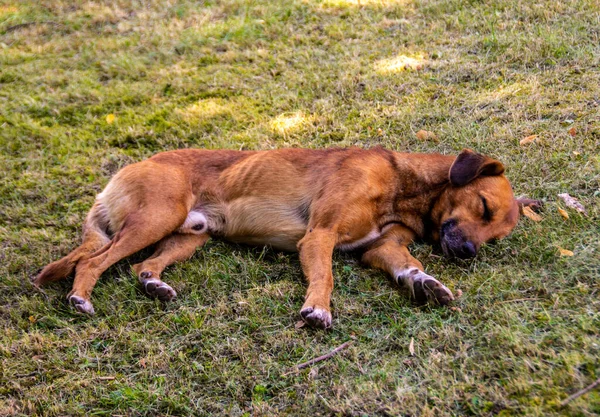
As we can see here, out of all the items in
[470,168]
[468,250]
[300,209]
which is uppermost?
[470,168]

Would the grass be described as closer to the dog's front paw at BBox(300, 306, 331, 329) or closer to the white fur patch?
the dog's front paw at BBox(300, 306, 331, 329)

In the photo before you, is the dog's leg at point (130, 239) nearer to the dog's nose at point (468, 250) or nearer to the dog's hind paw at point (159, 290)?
the dog's hind paw at point (159, 290)

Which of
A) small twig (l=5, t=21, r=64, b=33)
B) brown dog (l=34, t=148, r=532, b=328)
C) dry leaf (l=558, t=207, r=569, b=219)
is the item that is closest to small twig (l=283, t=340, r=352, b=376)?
brown dog (l=34, t=148, r=532, b=328)

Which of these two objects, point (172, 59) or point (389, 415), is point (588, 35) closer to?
point (172, 59)

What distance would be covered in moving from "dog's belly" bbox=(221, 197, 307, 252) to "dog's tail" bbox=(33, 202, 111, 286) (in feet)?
3.60

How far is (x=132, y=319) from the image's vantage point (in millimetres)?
4594

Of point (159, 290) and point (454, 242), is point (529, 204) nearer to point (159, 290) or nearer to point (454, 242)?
point (454, 242)

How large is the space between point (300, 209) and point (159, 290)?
1.43 metres

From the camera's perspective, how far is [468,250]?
191 inches

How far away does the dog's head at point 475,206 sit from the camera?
4.96 meters

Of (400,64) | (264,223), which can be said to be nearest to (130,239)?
(264,223)

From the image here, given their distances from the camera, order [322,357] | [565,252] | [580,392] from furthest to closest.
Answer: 1. [565,252]
2. [322,357]
3. [580,392]

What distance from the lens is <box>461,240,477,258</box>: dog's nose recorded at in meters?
4.84

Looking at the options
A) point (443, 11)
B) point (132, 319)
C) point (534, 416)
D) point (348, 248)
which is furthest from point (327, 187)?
point (443, 11)
